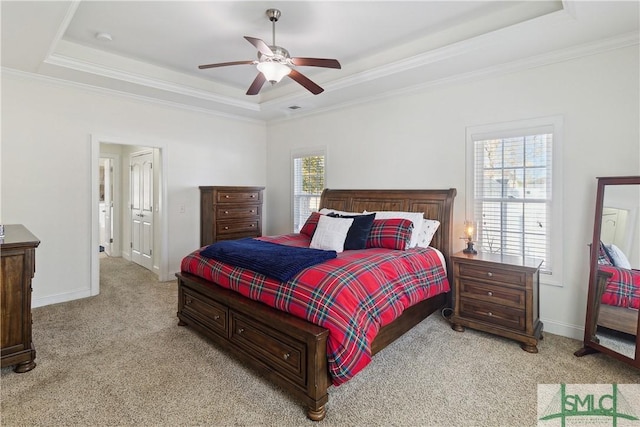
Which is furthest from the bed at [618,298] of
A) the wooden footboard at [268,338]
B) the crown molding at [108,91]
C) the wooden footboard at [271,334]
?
the crown molding at [108,91]

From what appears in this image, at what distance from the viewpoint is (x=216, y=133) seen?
532 cm

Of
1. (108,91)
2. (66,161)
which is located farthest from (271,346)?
(108,91)

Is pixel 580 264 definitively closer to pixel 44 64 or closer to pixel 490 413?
pixel 490 413

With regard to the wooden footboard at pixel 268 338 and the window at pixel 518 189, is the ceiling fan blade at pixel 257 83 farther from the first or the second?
the window at pixel 518 189

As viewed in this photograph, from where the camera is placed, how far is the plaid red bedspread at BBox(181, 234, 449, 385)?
2025 millimetres

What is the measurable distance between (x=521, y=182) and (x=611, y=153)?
28.0 inches

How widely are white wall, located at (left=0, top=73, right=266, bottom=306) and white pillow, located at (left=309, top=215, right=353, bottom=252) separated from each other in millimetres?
2559

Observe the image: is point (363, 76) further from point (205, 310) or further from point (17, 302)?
point (17, 302)

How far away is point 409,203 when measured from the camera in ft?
13.2

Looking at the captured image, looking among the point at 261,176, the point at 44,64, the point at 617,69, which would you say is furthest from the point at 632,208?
the point at 44,64

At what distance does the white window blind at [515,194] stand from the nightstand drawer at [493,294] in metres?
0.62

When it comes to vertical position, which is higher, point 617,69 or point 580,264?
point 617,69

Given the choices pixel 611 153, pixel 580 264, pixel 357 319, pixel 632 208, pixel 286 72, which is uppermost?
pixel 286 72

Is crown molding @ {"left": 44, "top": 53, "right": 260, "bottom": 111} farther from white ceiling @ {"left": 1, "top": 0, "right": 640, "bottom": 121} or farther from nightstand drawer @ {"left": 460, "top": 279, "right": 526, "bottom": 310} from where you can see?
nightstand drawer @ {"left": 460, "top": 279, "right": 526, "bottom": 310}
